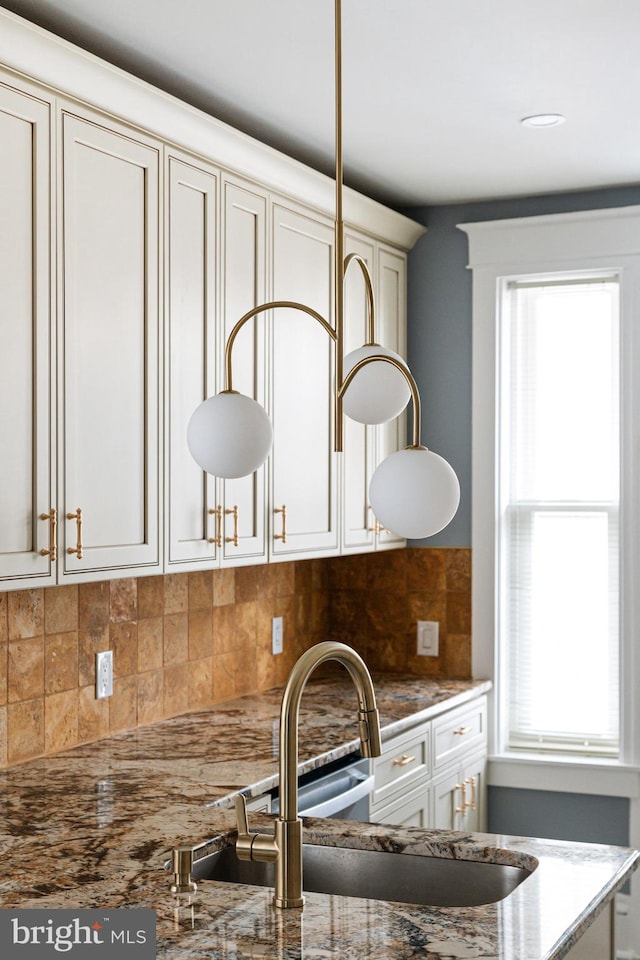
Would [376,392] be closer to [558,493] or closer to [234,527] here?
[234,527]

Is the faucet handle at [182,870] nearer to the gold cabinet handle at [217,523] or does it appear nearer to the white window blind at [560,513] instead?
the gold cabinet handle at [217,523]

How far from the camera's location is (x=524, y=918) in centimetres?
162

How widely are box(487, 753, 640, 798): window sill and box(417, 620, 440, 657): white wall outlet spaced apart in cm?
44

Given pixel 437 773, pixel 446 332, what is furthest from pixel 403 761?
pixel 446 332

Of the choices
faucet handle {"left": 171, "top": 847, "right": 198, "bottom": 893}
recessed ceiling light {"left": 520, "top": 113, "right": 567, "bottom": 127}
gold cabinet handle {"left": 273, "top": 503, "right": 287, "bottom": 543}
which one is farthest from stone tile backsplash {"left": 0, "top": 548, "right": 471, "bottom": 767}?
recessed ceiling light {"left": 520, "top": 113, "right": 567, "bottom": 127}

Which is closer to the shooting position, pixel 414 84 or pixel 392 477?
pixel 392 477

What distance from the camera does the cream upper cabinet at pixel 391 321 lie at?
3.88m

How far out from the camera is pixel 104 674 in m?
2.94

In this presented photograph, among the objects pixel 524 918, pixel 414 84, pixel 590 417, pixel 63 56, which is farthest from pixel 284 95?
pixel 524 918

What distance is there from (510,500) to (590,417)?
0.42m

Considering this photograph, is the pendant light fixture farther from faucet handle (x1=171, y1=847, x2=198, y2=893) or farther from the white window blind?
the white window blind

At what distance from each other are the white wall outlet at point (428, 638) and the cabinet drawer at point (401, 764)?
0.67 metres

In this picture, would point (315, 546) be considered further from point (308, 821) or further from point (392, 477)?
point (392, 477)

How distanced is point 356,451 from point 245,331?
2.60 feet
